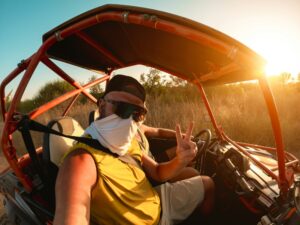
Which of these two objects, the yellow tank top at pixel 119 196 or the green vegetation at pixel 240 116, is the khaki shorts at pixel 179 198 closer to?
the yellow tank top at pixel 119 196

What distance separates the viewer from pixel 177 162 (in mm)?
2271

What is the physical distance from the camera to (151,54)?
2.59 m

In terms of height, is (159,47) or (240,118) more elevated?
(159,47)

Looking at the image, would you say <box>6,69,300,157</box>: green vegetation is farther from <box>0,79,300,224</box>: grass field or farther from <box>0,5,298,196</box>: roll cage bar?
<box>0,5,298,196</box>: roll cage bar

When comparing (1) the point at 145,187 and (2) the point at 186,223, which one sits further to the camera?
(2) the point at 186,223

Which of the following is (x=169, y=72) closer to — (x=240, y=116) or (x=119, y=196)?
(x=119, y=196)

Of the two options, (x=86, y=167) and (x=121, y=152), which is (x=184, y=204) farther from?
(x=86, y=167)

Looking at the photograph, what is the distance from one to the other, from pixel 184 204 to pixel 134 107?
41.3 inches

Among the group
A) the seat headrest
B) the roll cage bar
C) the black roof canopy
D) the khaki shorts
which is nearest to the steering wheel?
the roll cage bar

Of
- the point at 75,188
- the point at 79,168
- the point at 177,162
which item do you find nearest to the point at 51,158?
the point at 79,168

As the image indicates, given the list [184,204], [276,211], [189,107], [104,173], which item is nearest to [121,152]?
[104,173]

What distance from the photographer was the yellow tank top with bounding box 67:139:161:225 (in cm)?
177

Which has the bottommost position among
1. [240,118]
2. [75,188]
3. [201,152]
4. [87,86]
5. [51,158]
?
[240,118]

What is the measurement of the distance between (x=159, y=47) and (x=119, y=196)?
127 cm
